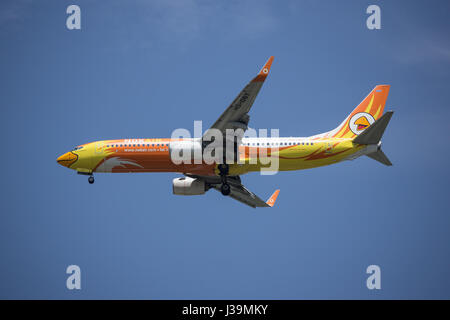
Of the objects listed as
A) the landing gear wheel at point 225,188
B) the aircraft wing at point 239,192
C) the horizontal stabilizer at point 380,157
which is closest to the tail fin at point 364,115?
the horizontal stabilizer at point 380,157

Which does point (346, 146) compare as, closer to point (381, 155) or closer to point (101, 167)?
point (381, 155)

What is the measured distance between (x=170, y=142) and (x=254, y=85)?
365 inches

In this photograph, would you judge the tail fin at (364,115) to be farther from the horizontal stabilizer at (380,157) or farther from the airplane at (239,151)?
the horizontal stabilizer at (380,157)

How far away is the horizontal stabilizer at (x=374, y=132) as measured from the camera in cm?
3684

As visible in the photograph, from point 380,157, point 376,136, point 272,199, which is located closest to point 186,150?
point 272,199

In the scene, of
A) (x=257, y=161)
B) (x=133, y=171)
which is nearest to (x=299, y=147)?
(x=257, y=161)

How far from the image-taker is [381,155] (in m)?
39.3

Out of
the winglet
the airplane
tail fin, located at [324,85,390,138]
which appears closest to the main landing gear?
the airplane

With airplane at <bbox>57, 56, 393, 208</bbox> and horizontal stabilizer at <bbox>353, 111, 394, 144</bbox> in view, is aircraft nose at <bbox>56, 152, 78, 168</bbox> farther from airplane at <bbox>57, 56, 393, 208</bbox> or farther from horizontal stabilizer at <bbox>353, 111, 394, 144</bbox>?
horizontal stabilizer at <bbox>353, 111, 394, 144</bbox>

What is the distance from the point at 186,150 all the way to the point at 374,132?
43.3ft

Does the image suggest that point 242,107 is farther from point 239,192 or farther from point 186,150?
point 239,192

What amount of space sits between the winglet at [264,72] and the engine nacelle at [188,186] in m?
13.3

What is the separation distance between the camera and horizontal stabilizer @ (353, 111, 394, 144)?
3684 centimetres

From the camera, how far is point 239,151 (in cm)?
4066
